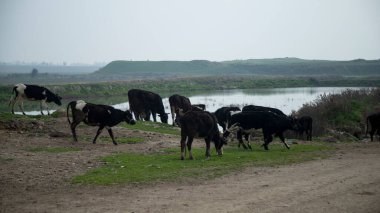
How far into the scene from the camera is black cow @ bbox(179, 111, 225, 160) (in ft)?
53.0

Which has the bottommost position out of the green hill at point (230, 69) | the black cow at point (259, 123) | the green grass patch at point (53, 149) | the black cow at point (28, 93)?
the green grass patch at point (53, 149)

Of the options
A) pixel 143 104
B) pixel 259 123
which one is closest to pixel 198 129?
pixel 259 123

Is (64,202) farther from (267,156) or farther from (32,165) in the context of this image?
(267,156)

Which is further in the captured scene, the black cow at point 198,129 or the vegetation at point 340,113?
the vegetation at point 340,113

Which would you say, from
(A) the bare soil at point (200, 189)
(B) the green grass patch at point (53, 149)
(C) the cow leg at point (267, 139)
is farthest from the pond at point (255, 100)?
(A) the bare soil at point (200, 189)

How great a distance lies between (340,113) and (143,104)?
14.7 meters

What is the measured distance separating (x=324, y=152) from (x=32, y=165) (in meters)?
11.6

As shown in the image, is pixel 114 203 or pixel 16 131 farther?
pixel 16 131

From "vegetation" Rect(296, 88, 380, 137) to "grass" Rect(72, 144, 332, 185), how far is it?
9.63 m

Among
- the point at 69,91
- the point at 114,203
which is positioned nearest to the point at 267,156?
the point at 114,203

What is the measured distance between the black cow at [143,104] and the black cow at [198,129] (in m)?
13.6

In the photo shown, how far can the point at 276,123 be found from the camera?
1938cm

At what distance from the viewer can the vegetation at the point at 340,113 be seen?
2806 cm

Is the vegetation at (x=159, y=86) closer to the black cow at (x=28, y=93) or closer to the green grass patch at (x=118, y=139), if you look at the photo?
the black cow at (x=28, y=93)
